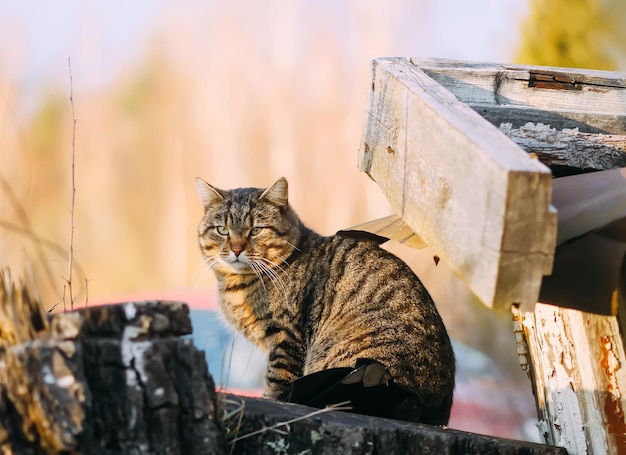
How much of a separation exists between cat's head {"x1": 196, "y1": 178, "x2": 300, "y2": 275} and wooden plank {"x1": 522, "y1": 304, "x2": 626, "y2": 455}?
4.27 feet

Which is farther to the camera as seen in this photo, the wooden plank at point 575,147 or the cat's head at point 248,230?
the cat's head at point 248,230

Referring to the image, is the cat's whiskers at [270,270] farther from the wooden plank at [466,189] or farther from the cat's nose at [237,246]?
the wooden plank at [466,189]

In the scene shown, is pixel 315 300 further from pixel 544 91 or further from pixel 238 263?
pixel 544 91

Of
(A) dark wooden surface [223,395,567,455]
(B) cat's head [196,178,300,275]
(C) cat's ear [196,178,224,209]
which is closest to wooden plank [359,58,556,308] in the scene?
(A) dark wooden surface [223,395,567,455]

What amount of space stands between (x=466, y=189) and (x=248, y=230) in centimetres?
214

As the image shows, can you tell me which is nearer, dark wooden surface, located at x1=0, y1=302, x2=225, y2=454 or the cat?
dark wooden surface, located at x1=0, y1=302, x2=225, y2=454

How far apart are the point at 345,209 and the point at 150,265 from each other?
1.78m

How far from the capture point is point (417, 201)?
6.74 ft

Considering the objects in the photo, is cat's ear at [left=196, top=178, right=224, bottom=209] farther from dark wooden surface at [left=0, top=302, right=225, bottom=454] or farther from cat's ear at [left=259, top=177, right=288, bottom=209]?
dark wooden surface at [left=0, top=302, right=225, bottom=454]

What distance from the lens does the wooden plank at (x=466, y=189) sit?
4.91ft

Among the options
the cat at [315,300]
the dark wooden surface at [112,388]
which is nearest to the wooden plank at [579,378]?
the cat at [315,300]

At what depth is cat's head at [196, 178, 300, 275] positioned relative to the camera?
3664 mm

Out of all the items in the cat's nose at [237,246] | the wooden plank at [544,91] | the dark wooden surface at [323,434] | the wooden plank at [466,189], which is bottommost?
the dark wooden surface at [323,434]

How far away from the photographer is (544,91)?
8.66 feet
